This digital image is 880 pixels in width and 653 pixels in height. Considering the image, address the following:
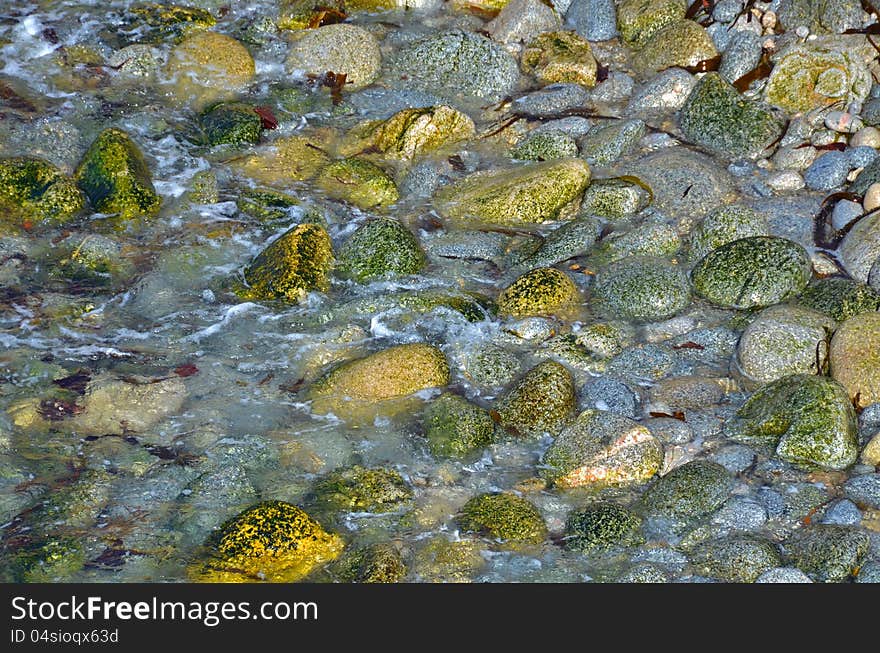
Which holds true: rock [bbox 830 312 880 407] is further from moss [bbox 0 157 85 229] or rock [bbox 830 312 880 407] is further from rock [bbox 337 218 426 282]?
moss [bbox 0 157 85 229]

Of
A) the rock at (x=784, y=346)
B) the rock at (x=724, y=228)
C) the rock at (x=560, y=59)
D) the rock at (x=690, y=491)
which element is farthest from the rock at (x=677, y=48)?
the rock at (x=690, y=491)

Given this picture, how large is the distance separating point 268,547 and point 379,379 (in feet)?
4.55

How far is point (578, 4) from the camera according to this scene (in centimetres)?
895

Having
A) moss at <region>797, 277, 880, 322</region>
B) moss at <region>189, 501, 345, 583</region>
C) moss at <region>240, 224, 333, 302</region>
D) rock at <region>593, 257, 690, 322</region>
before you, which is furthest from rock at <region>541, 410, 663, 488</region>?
Answer: moss at <region>240, 224, 333, 302</region>

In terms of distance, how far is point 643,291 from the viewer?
6336 millimetres

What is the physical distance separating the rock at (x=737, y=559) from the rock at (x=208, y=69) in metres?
5.74

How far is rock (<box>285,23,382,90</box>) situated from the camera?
8.55m

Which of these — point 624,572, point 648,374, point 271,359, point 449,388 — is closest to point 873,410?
point 648,374

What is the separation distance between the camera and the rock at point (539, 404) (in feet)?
18.0

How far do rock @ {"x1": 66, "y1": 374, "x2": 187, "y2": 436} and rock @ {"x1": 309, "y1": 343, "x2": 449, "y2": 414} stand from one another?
826 mm

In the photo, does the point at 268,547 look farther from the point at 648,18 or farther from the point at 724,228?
the point at 648,18

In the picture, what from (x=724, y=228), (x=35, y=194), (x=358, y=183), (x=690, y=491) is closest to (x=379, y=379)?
(x=690, y=491)

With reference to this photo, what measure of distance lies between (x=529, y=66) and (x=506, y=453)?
4.48 m
